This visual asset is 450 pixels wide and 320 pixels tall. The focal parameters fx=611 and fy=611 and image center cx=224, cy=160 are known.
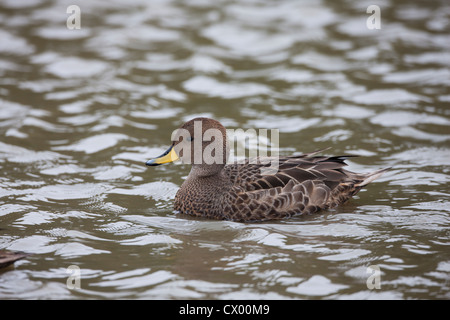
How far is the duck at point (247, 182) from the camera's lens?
7547 mm

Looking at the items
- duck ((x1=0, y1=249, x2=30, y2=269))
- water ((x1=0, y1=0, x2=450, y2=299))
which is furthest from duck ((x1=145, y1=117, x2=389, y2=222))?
duck ((x1=0, y1=249, x2=30, y2=269))

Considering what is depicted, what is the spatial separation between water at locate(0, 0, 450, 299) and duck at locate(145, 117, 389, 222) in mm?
210

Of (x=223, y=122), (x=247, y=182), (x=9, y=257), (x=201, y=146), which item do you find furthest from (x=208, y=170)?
(x=223, y=122)

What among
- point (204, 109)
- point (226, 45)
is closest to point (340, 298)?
point (204, 109)

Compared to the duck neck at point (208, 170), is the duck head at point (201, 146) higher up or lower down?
higher up

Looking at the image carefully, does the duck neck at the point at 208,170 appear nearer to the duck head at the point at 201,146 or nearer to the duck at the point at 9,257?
the duck head at the point at 201,146

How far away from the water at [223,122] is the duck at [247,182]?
210 mm

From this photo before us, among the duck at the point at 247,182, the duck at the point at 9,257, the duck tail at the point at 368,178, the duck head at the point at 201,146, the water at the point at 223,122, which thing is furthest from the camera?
the duck tail at the point at 368,178

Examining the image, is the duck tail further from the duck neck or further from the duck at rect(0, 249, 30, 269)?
the duck at rect(0, 249, 30, 269)

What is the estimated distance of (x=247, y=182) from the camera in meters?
7.67

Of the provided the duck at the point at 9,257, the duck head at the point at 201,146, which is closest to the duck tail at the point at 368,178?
the duck head at the point at 201,146

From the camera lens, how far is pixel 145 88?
39.4 ft
